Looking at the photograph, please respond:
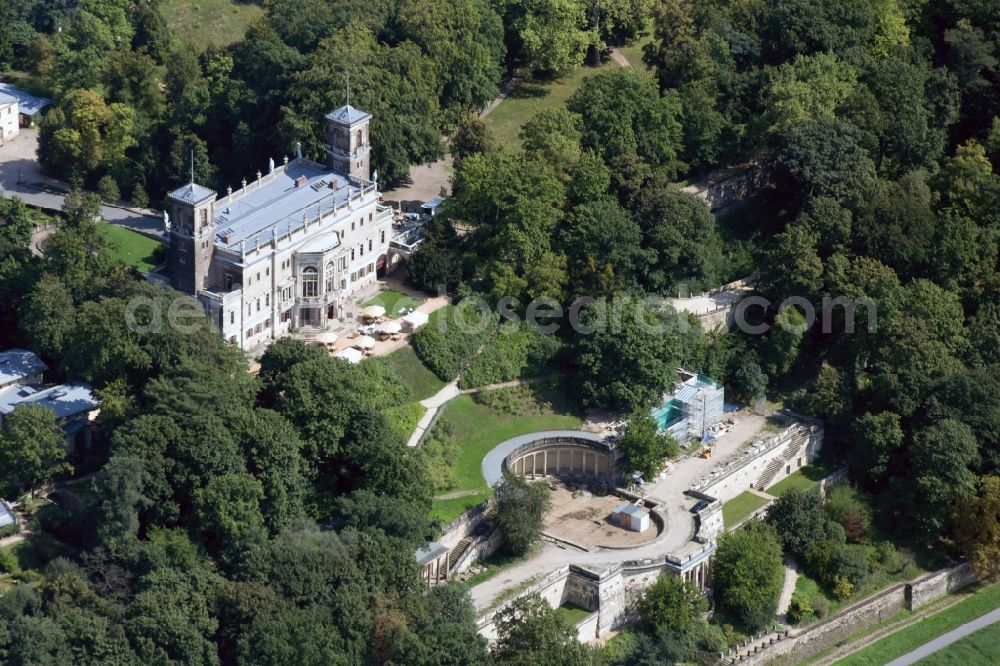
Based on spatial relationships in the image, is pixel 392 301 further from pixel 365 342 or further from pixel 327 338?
pixel 327 338

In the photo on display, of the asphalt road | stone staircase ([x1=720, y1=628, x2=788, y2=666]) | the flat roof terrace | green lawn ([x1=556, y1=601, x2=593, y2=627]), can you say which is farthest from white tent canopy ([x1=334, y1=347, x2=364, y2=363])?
the asphalt road

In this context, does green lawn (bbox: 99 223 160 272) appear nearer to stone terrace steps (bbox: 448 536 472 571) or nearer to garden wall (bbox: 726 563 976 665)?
stone terrace steps (bbox: 448 536 472 571)

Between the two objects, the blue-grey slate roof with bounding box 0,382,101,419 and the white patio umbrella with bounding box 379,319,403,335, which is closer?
the blue-grey slate roof with bounding box 0,382,101,419

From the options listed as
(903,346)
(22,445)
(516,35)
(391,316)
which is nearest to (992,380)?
(903,346)

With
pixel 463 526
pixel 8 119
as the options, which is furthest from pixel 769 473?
pixel 8 119

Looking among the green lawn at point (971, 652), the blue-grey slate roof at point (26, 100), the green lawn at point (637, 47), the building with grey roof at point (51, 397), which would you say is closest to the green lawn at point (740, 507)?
the green lawn at point (971, 652)

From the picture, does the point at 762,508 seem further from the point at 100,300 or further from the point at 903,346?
the point at 100,300
